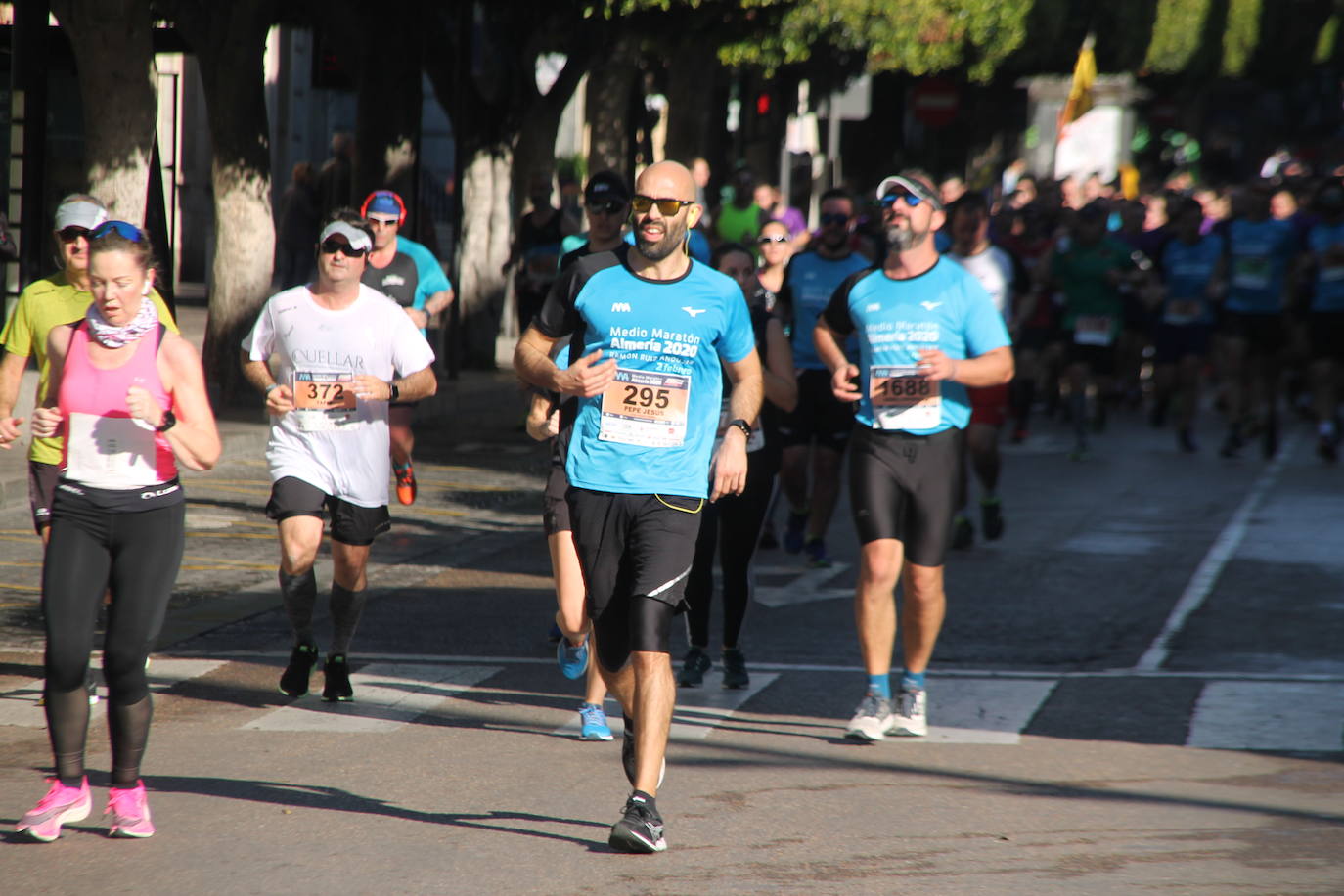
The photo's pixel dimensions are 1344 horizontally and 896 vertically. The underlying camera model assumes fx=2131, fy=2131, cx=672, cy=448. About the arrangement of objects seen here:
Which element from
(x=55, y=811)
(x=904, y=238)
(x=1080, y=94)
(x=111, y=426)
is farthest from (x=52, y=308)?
(x=1080, y=94)

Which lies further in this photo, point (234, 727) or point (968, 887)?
point (234, 727)

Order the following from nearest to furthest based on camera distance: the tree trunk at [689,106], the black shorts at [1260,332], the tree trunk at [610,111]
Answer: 1. the black shorts at [1260,332]
2. the tree trunk at [610,111]
3. the tree trunk at [689,106]

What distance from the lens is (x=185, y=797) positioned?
251 inches

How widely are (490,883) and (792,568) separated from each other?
6.07 metres

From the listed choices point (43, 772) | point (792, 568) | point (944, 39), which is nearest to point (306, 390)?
point (43, 772)

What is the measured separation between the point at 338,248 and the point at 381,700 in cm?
168

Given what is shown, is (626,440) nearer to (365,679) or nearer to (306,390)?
(306,390)

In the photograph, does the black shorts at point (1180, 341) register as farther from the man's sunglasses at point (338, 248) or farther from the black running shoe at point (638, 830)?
the black running shoe at point (638, 830)

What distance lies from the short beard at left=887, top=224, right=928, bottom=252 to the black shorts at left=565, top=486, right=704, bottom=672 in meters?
1.83

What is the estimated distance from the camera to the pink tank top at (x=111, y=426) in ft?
19.1

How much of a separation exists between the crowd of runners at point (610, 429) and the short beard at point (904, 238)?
→ 0.01m

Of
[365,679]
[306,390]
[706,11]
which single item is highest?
[706,11]

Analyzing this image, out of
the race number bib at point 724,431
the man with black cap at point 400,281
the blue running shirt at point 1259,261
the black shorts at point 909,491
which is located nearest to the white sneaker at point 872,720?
the black shorts at point 909,491

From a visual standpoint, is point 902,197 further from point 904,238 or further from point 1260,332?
point 1260,332
